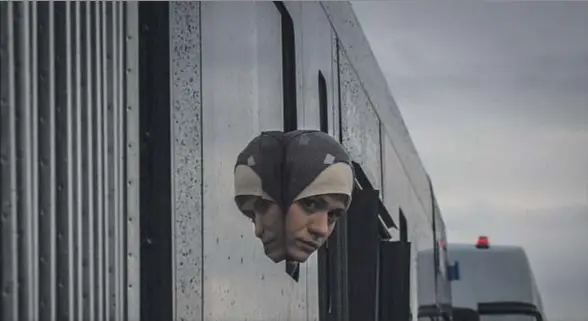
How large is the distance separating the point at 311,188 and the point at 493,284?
6.74 m

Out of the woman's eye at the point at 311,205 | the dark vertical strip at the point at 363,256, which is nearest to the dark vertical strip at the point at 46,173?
the woman's eye at the point at 311,205

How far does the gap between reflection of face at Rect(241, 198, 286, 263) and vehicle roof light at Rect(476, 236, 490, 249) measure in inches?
177

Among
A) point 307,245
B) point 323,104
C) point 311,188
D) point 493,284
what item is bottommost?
point 493,284

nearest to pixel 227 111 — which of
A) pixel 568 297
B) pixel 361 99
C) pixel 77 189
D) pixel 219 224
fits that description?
pixel 219 224

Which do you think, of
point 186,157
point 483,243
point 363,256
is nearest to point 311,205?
point 186,157

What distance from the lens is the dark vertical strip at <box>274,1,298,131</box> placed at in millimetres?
4133

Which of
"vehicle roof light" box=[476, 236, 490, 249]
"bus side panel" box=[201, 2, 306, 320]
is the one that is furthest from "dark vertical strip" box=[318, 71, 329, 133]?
"vehicle roof light" box=[476, 236, 490, 249]

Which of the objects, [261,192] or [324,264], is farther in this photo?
[324,264]

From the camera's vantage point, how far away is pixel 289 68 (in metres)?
4.25

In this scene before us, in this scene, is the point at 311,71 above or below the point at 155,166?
above

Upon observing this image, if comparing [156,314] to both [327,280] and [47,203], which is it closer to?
[47,203]

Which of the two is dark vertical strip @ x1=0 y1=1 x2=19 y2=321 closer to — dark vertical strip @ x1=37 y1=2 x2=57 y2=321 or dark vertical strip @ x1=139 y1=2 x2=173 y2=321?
dark vertical strip @ x1=37 y1=2 x2=57 y2=321

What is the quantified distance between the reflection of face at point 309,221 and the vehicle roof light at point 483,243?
14.1ft

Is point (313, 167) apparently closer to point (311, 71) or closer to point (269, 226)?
point (269, 226)
